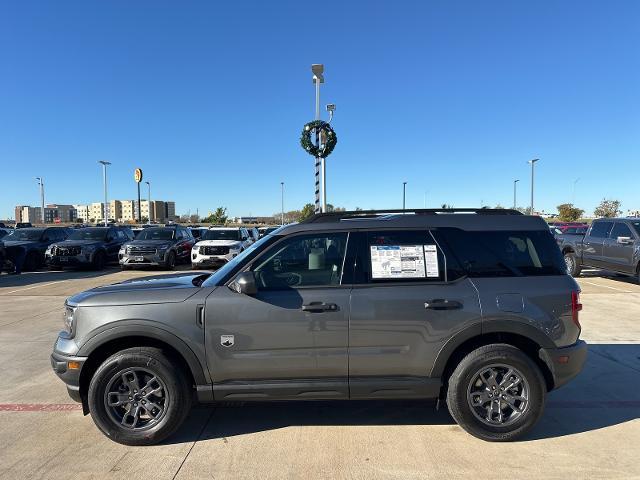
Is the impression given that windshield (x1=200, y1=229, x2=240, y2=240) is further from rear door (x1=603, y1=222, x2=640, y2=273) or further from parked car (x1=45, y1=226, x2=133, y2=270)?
rear door (x1=603, y1=222, x2=640, y2=273)

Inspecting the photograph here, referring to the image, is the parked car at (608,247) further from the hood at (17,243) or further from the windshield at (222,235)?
the hood at (17,243)

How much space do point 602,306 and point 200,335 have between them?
29.0 ft

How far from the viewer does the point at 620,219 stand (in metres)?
13.4

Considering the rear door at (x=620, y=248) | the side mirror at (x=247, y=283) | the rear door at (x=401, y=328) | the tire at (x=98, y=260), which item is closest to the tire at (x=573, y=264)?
the rear door at (x=620, y=248)

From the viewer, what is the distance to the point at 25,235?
59.2ft

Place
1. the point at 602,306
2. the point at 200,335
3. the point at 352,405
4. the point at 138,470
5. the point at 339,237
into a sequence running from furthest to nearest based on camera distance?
1. the point at 602,306
2. the point at 352,405
3. the point at 339,237
4. the point at 200,335
5. the point at 138,470

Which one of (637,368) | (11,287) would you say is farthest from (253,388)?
(11,287)

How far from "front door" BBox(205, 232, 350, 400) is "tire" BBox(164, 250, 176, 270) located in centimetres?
1342

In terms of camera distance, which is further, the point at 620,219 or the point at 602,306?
the point at 620,219

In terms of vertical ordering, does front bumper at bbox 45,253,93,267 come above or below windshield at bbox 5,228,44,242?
below

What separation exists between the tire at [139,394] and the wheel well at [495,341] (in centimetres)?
213

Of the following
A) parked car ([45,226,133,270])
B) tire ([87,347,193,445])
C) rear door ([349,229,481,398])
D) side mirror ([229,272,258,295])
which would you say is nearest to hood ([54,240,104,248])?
parked car ([45,226,133,270])

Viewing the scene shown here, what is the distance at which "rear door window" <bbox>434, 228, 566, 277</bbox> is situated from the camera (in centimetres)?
395

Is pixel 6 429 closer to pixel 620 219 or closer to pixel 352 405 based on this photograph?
pixel 352 405
